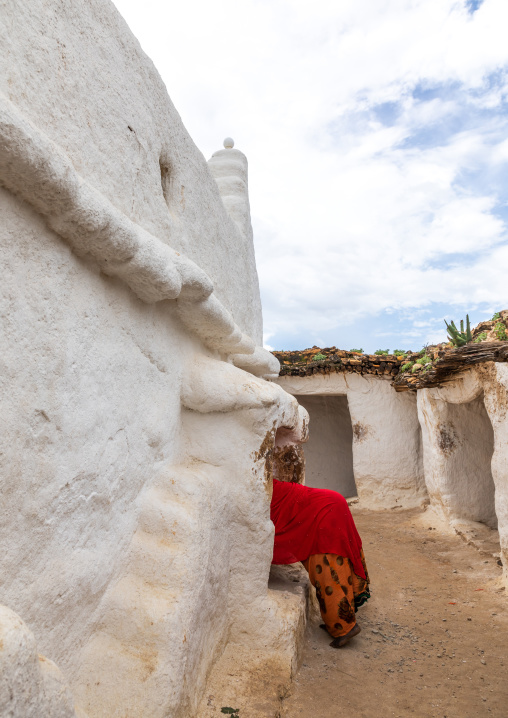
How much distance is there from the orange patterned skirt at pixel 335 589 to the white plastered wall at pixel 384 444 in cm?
459

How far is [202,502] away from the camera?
241cm

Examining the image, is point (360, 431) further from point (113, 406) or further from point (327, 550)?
point (113, 406)

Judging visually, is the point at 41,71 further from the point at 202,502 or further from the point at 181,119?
the point at 202,502

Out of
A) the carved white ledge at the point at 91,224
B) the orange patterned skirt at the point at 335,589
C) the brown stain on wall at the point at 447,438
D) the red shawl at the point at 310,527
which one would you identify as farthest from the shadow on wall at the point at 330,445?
the carved white ledge at the point at 91,224

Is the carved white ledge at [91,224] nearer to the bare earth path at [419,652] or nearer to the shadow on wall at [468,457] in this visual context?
the bare earth path at [419,652]

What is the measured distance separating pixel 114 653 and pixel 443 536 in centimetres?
499

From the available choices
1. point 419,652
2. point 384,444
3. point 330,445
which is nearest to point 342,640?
point 419,652

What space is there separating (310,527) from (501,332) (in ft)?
9.45

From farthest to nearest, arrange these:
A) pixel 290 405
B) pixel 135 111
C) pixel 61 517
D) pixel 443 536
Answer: pixel 443 536, pixel 290 405, pixel 135 111, pixel 61 517

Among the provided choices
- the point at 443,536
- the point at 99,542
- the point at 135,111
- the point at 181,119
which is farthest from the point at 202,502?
the point at 443,536

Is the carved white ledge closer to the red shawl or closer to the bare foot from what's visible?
the red shawl

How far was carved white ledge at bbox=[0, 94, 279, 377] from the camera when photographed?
1.52 meters

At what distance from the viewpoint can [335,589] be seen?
313 cm

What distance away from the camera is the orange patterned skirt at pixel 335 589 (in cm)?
313
